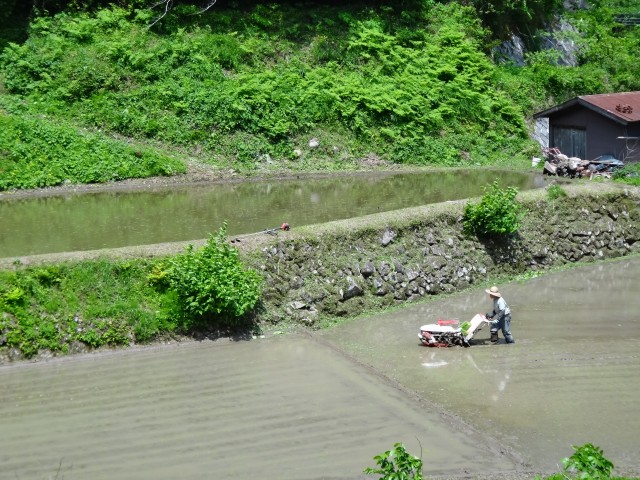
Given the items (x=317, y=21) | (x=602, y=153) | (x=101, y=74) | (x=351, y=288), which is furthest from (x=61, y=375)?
(x=317, y=21)

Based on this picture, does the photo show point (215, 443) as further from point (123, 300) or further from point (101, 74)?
point (101, 74)

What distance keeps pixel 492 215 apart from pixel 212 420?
989cm

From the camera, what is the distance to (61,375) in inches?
556

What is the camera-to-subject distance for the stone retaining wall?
1759cm

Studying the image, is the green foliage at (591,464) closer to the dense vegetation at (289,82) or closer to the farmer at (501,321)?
the farmer at (501,321)

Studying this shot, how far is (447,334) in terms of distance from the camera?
16.0 m

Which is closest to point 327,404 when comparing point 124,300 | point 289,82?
point 124,300

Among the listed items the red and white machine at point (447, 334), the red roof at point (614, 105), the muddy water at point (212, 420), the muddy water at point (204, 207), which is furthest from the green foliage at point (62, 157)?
the red roof at point (614, 105)

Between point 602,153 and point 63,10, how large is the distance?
1981 cm

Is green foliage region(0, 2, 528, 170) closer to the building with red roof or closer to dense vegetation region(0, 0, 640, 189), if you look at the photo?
dense vegetation region(0, 0, 640, 189)

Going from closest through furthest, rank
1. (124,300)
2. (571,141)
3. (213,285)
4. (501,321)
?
1. (213,285)
2. (124,300)
3. (501,321)
4. (571,141)

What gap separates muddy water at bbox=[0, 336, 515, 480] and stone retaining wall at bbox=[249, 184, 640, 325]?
250 centimetres

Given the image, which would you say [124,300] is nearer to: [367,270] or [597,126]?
[367,270]

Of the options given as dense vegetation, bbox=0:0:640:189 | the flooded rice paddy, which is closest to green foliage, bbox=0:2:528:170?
dense vegetation, bbox=0:0:640:189
